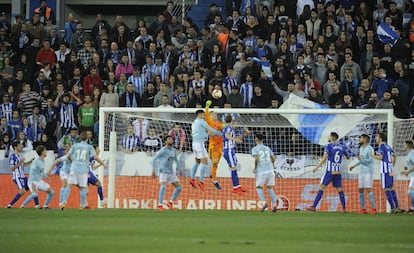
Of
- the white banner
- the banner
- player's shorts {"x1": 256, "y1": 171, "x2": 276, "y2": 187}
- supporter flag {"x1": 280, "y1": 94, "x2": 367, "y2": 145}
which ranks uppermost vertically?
supporter flag {"x1": 280, "y1": 94, "x2": 367, "y2": 145}

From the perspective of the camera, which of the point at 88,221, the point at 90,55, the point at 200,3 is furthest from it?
the point at 200,3

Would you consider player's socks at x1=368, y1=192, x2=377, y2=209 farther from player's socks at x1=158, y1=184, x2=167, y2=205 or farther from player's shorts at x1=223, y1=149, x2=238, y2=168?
player's socks at x1=158, y1=184, x2=167, y2=205

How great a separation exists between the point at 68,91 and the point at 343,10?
25.4 feet

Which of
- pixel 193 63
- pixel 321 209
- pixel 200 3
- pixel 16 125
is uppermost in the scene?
pixel 200 3

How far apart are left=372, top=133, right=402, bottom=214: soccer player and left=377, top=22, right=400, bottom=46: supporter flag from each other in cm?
494

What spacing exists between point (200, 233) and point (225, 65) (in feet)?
42.5

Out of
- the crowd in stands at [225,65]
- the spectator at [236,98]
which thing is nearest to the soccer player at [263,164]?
the spectator at [236,98]

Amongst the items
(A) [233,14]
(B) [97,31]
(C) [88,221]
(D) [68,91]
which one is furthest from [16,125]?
(C) [88,221]

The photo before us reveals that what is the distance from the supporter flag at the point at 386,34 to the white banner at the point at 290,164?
4.40m

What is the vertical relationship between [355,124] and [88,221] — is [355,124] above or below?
above

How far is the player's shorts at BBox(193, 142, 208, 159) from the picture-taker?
875 inches

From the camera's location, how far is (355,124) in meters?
23.4

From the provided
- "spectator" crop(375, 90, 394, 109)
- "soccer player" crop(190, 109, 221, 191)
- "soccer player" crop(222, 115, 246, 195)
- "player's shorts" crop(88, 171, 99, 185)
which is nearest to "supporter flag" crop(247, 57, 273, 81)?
"soccer player" crop(222, 115, 246, 195)

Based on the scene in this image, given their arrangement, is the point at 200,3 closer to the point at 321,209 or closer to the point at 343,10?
the point at 343,10
